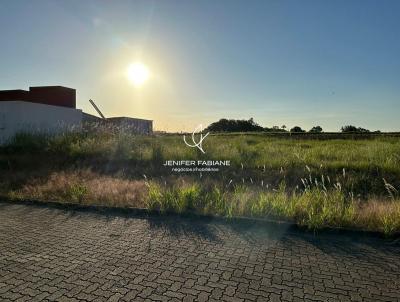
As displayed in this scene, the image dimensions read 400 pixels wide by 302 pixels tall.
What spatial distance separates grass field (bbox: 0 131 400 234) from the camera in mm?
5840

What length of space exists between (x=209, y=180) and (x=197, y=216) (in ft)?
9.93

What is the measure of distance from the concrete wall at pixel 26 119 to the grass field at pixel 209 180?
5.76 feet

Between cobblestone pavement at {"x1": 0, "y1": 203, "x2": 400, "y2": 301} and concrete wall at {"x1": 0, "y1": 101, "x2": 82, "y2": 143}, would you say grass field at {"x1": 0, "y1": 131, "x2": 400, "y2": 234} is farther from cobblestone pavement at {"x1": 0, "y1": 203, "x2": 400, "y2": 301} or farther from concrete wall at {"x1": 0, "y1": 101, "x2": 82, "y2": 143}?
concrete wall at {"x1": 0, "y1": 101, "x2": 82, "y2": 143}

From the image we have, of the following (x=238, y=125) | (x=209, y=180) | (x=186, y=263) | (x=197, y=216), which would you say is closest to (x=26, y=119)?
(x=209, y=180)

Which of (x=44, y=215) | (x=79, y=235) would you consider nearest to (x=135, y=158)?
(x=44, y=215)

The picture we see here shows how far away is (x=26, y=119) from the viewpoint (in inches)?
733

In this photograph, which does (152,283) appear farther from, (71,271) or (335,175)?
(335,175)

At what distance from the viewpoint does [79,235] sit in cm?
504

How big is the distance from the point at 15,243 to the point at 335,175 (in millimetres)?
7507

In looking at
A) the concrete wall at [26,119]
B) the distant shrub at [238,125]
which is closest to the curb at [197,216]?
the concrete wall at [26,119]

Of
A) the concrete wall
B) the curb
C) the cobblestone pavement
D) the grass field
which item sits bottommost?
the cobblestone pavement

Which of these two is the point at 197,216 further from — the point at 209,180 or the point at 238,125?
the point at 238,125

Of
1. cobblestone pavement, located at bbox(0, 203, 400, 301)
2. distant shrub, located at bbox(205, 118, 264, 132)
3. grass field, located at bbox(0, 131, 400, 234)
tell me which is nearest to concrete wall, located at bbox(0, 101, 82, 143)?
grass field, located at bbox(0, 131, 400, 234)

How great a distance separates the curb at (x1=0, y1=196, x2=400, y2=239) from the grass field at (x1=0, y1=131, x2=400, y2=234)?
4.3 inches
